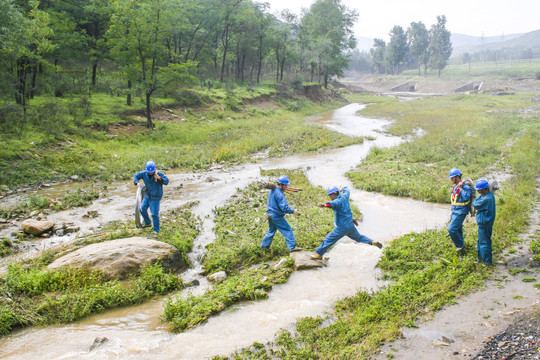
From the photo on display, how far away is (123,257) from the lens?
8023 millimetres

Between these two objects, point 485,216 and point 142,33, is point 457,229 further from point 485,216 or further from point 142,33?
point 142,33

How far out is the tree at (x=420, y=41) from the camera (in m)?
117

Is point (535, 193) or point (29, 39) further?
point (29, 39)

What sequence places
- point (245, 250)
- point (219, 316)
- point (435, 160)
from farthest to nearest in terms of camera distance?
point (435, 160) < point (245, 250) < point (219, 316)

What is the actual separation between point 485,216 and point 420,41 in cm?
12780

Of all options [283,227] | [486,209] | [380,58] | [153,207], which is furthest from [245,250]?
[380,58]

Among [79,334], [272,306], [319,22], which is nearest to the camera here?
[79,334]

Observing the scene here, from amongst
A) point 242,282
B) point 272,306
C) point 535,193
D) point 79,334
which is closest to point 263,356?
point 272,306

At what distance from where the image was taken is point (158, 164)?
1878 cm

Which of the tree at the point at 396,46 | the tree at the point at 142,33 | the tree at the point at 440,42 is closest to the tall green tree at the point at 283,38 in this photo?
the tree at the point at 142,33

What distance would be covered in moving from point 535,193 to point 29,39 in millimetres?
25386

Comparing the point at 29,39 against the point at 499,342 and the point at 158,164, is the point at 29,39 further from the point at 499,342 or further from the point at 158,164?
the point at 499,342

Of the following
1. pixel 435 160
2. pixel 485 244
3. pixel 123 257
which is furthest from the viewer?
pixel 435 160

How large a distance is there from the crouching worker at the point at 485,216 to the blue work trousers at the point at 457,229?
47 cm
